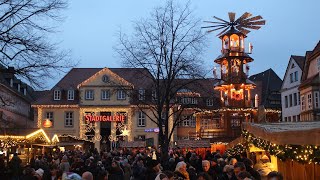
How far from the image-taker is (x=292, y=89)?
51625 mm

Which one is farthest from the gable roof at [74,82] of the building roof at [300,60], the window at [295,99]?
the building roof at [300,60]

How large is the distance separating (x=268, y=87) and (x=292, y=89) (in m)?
14.5

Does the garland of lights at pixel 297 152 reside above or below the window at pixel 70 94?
below

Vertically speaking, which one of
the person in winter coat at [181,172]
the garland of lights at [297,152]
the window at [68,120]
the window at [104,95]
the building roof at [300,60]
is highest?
the building roof at [300,60]

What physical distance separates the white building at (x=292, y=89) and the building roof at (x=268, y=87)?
9.02 m

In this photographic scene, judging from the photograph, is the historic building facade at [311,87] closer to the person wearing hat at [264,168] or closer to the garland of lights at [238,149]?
the garland of lights at [238,149]

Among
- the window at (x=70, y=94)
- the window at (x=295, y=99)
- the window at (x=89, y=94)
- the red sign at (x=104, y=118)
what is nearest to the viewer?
the window at (x=295, y=99)

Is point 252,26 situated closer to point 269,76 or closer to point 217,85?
point 217,85

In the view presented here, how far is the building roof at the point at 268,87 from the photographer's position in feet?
211

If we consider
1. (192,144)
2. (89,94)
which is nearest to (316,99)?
(192,144)

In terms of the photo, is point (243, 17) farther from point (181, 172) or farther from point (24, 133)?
point (181, 172)

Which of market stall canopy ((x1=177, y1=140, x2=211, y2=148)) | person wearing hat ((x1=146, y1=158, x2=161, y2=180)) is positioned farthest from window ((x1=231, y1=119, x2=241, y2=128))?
person wearing hat ((x1=146, y1=158, x2=161, y2=180))

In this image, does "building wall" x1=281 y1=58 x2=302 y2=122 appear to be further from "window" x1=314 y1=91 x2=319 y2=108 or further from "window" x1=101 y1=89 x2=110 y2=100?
"window" x1=101 y1=89 x2=110 y2=100

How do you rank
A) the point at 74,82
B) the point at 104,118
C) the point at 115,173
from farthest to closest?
the point at 74,82
the point at 104,118
the point at 115,173
